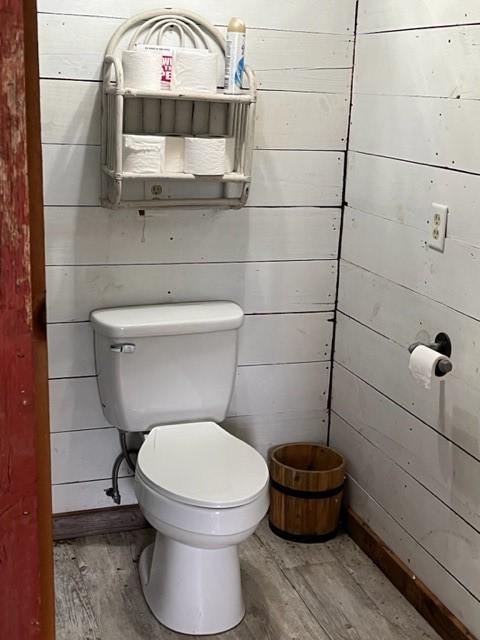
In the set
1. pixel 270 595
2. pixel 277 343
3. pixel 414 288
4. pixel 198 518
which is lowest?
pixel 270 595

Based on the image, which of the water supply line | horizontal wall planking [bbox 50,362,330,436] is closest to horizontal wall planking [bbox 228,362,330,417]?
horizontal wall planking [bbox 50,362,330,436]

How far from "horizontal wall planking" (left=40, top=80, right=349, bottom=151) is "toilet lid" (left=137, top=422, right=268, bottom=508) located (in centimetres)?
89

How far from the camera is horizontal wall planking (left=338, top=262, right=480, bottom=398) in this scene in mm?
1987

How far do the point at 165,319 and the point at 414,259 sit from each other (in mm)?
735

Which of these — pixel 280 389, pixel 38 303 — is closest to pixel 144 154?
pixel 280 389

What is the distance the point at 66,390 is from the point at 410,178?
1.22 metres

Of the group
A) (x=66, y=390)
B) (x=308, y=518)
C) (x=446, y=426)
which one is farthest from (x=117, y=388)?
(x=446, y=426)

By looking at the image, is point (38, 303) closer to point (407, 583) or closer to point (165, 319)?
point (165, 319)

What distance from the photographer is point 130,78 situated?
2.17 metres

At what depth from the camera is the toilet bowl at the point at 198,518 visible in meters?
2.04

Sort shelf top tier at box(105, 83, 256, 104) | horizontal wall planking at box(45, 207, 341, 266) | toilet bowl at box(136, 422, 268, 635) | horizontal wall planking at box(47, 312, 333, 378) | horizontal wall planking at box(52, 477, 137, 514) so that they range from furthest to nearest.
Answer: horizontal wall planking at box(52, 477, 137, 514), horizontal wall planking at box(47, 312, 333, 378), horizontal wall planking at box(45, 207, 341, 266), shelf top tier at box(105, 83, 256, 104), toilet bowl at box(136, 422, 268, 635)

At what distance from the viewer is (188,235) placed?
2.49 meters

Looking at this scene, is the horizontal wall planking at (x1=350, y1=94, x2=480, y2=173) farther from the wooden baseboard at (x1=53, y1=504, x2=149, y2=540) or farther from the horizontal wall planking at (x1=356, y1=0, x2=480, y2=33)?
the wooden baseboard at (x1=53, y1=504, x2=149, y2=540)

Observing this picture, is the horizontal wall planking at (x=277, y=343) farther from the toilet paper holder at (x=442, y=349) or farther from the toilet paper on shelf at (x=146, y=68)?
the toilet paper on shelf at (x=146, y=68)
